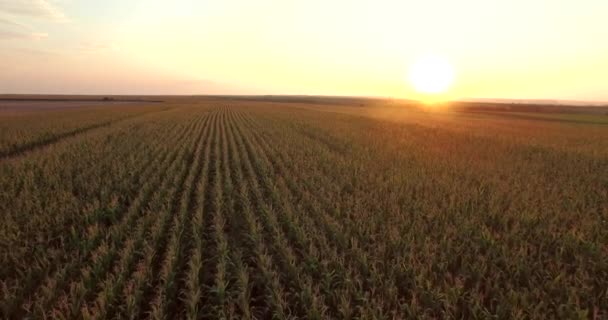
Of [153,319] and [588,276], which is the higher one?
[588,276]

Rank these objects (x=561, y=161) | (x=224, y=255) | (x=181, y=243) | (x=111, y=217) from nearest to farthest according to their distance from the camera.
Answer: (x=224, y=255) < (x=181, y=243) < (x=111, y=217) < (x=561, y=161)

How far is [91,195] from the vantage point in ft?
25.6

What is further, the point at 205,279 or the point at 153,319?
the point at 205,279

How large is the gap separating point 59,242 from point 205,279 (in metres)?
3.16

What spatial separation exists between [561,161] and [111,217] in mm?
16192

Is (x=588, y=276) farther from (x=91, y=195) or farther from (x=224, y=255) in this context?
(x=91, y=195)

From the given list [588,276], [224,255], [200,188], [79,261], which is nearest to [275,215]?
[224,255]

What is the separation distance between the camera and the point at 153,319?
350 cm

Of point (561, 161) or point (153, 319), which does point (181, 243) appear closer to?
point (153, 319)

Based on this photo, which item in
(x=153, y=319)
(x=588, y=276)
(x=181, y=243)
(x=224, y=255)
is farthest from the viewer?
(x=181, y=243)

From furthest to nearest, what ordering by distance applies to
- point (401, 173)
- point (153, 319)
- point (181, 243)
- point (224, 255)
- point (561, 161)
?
1. point (561, 161)
2. point (401, 173)
3. point (181, 243)
4. point (224, 255)
5. point (153, 319)

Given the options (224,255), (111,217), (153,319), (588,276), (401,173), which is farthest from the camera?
(401,173)

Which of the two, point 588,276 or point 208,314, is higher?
point 588,276

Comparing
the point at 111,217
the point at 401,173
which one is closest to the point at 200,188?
the point at 111,217
